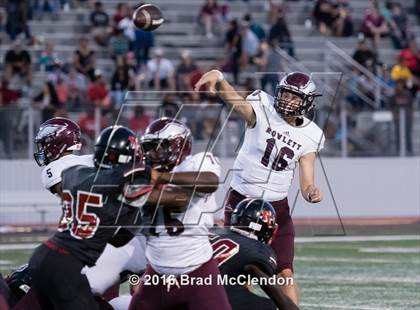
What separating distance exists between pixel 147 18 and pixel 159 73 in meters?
9.20

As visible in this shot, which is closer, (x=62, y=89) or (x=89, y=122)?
(x=89, y=122)

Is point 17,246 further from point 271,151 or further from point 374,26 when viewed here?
point 374,26

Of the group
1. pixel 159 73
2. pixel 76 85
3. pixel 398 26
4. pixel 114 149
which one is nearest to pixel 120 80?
pixel 76 85

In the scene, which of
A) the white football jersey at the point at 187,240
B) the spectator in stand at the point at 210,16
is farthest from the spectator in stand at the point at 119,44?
the white football jersey at the point at 187,240

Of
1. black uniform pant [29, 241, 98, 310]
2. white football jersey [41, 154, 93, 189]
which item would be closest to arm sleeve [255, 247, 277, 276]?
black uniform pant [29, 241, 98, 310]

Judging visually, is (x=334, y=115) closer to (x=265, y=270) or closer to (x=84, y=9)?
(x=84, y=9)

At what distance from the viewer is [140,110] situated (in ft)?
53.0

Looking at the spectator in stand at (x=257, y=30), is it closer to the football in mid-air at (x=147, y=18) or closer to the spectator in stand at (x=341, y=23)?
the spectator in stand at (x=341, y=23)

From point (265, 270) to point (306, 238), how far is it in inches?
301

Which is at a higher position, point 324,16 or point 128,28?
point 128,28

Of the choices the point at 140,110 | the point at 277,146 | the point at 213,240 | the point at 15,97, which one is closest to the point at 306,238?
the point at 140,110

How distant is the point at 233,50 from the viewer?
20562 mm

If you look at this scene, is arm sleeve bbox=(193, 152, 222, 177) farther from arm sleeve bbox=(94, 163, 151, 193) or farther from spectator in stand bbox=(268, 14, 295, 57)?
Result: spectator in stand bbox=(268, 14, 295, 57)

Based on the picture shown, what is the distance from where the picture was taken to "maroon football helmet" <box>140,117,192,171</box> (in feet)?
22.2
